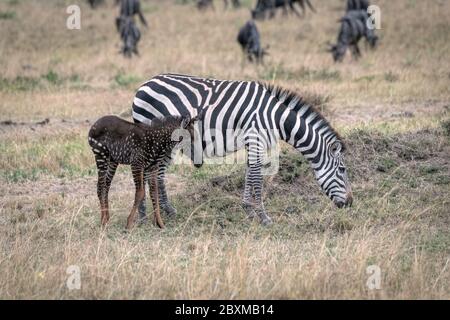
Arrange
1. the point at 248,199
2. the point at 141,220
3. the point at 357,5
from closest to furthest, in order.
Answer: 1. the point at 141,220
2. the point at 248,199
3. the point at 357,5

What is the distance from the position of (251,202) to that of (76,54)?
40.7ft

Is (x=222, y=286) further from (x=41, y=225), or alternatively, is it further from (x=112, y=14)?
(x=112, y=14)

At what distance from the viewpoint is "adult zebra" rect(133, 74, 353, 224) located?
853cm

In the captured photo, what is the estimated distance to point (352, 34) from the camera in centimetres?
1922

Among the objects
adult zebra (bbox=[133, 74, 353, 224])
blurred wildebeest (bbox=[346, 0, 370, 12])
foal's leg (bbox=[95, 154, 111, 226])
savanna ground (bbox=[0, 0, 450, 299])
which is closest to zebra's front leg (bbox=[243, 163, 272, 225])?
adult zebra (bbox=[133, 74, 353, 224])

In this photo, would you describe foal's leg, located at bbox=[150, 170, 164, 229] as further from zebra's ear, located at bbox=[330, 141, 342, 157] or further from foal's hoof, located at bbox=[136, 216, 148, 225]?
zebra's ear, located at bbox=[330, 141, 342, 157]

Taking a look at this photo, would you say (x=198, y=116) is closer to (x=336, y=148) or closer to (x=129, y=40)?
(x=336, y=148)

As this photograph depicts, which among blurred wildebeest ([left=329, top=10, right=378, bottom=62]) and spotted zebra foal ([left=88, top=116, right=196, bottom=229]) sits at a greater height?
blurred wildebeest ([left=329, top=10, right=378, bottom=62])

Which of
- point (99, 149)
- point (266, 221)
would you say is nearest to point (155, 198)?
point (99, 149)

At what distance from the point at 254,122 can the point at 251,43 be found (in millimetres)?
10633

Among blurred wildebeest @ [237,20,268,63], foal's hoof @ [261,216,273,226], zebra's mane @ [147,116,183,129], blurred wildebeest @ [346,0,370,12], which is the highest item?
blurred wildebeest @ [346,0,370,12]

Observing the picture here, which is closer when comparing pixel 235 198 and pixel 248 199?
pixel 248 199

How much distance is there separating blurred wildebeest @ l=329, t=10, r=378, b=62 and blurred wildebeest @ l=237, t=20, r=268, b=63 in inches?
66.1

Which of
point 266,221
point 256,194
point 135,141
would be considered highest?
point 135,141
